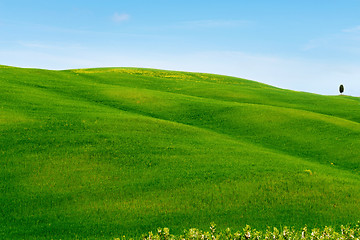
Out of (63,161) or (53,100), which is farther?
(53,100)

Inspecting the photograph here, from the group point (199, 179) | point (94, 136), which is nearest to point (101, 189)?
point (199, 179)

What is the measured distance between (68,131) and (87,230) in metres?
Answer: 14.0

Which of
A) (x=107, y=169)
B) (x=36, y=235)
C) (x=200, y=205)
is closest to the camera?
(x=36, y=235)

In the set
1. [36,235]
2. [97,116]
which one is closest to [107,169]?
[36,235]

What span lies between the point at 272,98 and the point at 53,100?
117 ft

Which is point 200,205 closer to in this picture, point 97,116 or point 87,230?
point 87,230

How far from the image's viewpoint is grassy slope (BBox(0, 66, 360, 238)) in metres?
17.6

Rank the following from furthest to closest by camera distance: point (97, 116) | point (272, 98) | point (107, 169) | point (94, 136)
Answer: point (272, 98), point (97, 116), point (94, 136), point (107, 169)

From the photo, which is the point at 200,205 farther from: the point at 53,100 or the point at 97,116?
the point at 53,100

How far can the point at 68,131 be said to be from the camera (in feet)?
94.7

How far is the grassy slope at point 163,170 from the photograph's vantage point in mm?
17641

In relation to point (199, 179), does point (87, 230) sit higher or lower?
lower

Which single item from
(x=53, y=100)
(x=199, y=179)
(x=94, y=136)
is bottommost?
(x=199, y=179)

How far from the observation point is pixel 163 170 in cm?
2270
